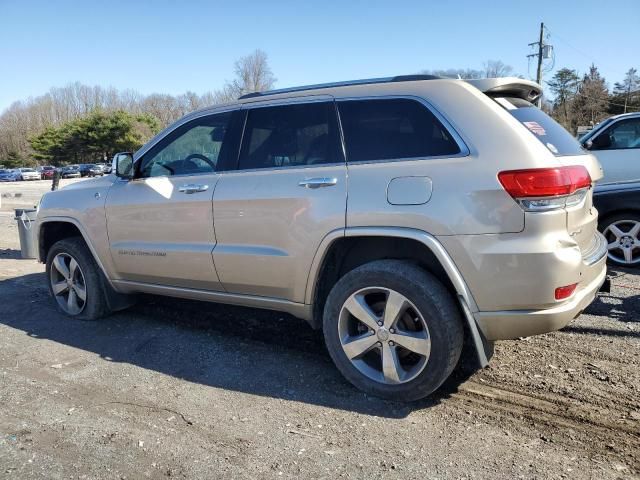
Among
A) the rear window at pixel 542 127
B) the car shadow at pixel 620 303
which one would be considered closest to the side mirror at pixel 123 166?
the rear window at pixel 542 127

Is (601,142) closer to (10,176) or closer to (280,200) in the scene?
(280,200)

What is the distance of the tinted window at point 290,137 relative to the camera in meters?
3.53

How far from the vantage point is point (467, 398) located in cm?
327

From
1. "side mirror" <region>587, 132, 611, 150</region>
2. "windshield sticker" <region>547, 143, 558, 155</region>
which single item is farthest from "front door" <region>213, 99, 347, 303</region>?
"side mirror" <region>587, 132, 611, 150</region>

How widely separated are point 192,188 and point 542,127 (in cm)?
247

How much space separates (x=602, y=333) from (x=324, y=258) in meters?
2.48

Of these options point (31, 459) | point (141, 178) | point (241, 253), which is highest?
point (141, 178)

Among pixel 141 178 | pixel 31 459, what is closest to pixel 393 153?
pixel 141 178

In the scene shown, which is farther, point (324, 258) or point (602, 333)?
point (602, 333)

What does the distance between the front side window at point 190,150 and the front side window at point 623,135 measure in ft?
20.2

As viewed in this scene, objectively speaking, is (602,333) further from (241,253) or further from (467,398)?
(241,253)

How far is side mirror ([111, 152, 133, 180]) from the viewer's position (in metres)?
4.41

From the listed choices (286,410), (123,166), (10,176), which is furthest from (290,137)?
(10,176)

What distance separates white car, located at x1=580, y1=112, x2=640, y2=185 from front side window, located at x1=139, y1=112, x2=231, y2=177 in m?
5.87
